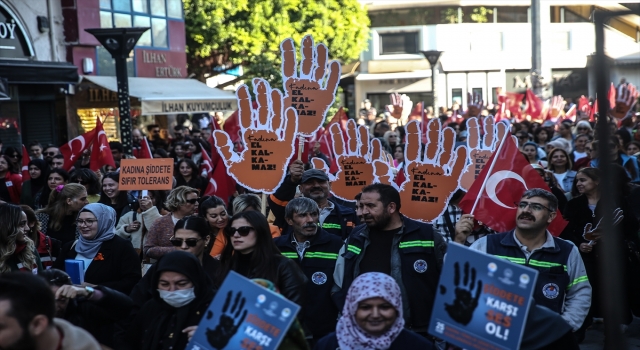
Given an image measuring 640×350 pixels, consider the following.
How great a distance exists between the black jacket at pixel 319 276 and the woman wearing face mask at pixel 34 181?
17.8ft

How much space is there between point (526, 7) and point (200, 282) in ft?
139

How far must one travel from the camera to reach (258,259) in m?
5.03

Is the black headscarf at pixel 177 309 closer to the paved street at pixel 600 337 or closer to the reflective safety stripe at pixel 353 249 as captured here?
the reflective safety stripe at pixel 353 249

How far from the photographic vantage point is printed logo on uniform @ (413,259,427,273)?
5422 mm

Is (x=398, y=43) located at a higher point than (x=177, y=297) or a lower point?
higher

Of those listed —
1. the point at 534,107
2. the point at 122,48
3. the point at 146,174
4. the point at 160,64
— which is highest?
the point at 160,64

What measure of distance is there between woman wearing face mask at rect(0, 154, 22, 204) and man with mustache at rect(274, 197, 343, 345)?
5941mm

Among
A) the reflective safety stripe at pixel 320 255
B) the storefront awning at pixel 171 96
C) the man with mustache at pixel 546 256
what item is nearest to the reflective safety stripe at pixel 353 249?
the reflective safety stripe at pixel 320 255

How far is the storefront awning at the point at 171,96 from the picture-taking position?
Result: 19.5 metres

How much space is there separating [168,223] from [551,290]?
3.01m

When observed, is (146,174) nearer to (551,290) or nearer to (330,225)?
(330,225)

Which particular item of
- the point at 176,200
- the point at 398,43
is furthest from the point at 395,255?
the point at 398,43

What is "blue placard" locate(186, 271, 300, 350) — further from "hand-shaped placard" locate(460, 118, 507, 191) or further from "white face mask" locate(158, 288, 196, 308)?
"hand-shaped placard" locate(460, 118, 507, 191)

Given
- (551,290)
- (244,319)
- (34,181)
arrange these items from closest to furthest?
(244,319)
(551,290)
(34,181)
